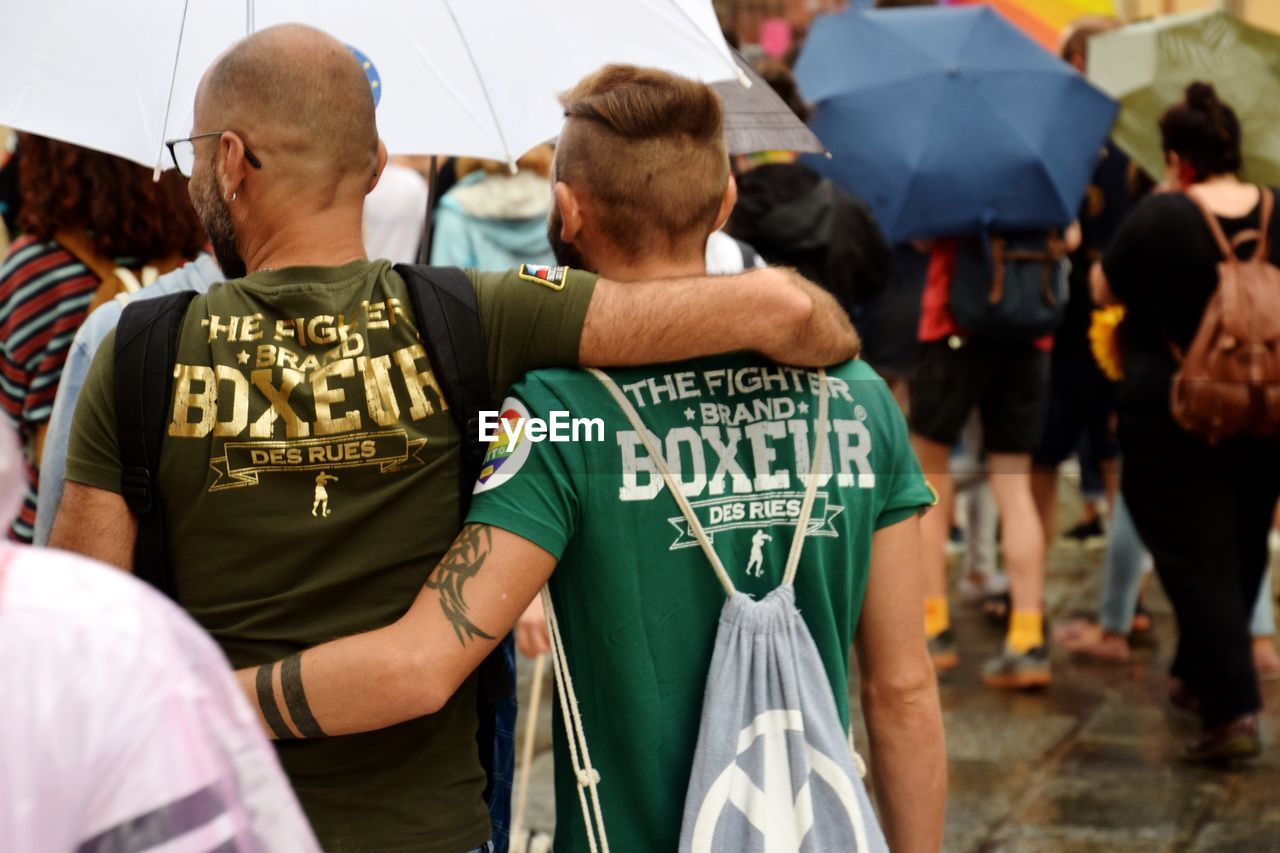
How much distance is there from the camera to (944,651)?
6.44 metres

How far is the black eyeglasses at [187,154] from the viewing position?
216 centimetres

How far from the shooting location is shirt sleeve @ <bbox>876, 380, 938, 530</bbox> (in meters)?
2.34

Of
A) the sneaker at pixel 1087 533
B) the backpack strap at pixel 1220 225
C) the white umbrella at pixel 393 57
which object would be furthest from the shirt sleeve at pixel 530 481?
the sneaker at pixel 1087 533

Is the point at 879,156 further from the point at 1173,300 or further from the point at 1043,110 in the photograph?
the point at 1173,300

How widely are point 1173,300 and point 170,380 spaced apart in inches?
159

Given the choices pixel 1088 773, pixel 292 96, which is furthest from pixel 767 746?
pixel 1088 773

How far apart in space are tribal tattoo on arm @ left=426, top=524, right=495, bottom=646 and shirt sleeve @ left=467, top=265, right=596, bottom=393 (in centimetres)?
20

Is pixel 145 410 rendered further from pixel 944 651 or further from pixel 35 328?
pixel 944 651

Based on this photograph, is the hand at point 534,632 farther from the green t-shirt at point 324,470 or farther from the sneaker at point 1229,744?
the sneaker at point 1229,744

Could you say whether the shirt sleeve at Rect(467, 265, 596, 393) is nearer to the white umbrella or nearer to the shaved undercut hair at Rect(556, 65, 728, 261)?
the shaved undercut hair at Rect(556, 65, 728, 261)

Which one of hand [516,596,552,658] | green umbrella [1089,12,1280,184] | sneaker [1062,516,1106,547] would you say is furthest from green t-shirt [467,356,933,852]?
sneaker [1062,516,1106,547]

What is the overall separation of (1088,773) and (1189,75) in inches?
111

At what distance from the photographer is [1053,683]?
20.5ft

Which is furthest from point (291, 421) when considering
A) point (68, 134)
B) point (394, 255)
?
point (394, 255)
